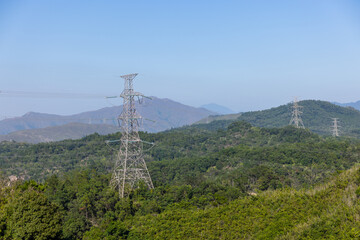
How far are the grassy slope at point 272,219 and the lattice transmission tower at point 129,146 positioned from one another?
4891 mm

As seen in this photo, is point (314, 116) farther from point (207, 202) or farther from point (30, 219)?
point (30, 219)

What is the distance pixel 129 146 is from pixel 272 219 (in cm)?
1407

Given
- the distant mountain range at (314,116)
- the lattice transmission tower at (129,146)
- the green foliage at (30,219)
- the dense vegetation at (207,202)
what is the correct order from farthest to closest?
1. the distant mountain range at (314,116)
2. the lattice transmission tower at (129,146)
3. the dense vegetation at (207,202)
4. the green foliage at (30,219)

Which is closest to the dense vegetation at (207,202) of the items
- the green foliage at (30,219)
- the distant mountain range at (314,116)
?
the green foliage at (30,219)

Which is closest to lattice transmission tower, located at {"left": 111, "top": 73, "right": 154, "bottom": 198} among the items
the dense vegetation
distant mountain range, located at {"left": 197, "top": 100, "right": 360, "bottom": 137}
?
the dense vegetation

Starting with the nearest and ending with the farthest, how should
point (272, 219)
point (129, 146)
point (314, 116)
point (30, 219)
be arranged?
point (30, 219)
point (272, 219)
point (129, 146)
point (314, 116)

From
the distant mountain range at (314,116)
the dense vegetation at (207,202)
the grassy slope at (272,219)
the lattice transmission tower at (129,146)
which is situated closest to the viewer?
the dense vegetation at (207,202)

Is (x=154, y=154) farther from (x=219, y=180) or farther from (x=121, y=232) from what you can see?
(x=121, y=232)

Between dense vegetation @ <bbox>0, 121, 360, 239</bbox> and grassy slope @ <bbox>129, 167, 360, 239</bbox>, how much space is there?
2.8 inches

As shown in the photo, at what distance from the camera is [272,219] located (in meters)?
25.8

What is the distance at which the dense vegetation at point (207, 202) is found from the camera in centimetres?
2097

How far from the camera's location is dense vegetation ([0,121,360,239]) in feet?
68.8

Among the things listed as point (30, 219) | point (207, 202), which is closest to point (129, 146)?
point (207, 202)

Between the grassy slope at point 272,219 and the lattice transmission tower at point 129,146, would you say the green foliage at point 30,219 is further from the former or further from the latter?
Result: the lattice transmission tower at point 129,146
